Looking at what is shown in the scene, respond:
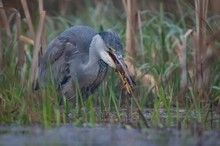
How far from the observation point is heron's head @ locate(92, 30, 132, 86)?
6417 millimetres

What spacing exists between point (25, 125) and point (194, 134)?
4.09 ft

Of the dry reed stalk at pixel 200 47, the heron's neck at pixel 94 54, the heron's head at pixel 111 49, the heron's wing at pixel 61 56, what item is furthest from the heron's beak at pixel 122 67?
the heron's wing at pixel 61 56

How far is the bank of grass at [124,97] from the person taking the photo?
5406mm

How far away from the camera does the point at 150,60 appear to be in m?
8.22

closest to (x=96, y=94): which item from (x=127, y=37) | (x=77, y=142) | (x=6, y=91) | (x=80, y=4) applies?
(x=127, y=37)

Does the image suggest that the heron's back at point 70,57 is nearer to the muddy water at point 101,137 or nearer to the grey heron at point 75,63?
the grey heron at point 75,63

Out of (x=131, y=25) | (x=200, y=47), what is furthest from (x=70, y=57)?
(x=200, y=47)

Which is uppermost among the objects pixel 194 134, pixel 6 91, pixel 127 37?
pixel 127 37

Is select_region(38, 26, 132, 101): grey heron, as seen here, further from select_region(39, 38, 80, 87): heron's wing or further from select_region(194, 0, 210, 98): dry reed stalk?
select_region(194, 0, 210, 98): dry reed stalk

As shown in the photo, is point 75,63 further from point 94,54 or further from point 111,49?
point 111,49

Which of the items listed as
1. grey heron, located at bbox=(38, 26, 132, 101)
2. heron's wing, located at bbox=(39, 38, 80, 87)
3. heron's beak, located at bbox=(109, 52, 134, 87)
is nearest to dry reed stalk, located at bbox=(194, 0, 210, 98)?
heron's beak, located at bbox=(109, 52, 134, 87)

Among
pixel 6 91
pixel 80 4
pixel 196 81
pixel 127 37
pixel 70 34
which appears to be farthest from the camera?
pixel 80 4

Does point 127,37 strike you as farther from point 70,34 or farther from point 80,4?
point 80,4

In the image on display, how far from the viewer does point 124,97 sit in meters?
7.52
